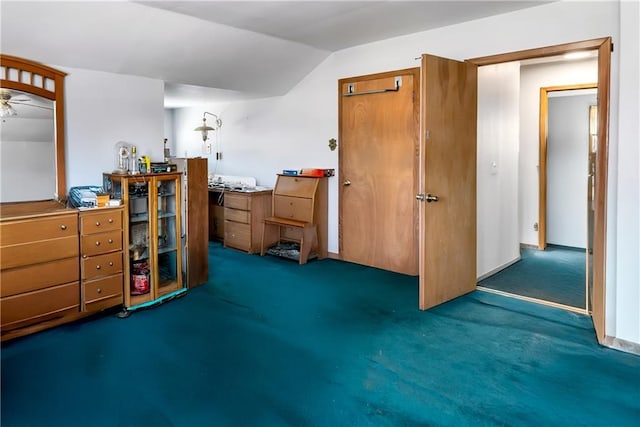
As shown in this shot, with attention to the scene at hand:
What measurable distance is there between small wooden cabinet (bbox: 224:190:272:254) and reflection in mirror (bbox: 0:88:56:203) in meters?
2.23

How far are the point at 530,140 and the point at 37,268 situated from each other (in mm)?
5709

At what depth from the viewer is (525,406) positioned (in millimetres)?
2234

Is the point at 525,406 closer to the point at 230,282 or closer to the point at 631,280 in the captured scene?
the point at 631,280

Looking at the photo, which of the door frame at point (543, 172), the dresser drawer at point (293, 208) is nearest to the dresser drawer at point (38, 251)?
the dresser drawer at point (293, 208)

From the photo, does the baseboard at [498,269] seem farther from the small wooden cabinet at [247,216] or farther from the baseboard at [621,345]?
the small wooden cabinet at [247,216]

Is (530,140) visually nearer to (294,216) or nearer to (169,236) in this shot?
(294,216)

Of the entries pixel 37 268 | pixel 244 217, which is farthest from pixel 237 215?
pixel 37 268

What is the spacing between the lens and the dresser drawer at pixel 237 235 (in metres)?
5.54

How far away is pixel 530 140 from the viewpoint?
592cm

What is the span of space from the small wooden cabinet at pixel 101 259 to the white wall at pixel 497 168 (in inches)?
126

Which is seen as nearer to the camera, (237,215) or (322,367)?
(322,367)

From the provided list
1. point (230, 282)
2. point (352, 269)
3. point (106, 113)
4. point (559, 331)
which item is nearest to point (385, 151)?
point (352, 269)

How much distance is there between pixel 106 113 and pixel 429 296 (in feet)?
10.8

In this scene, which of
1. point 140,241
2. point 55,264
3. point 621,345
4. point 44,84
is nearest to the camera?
point 621,345
